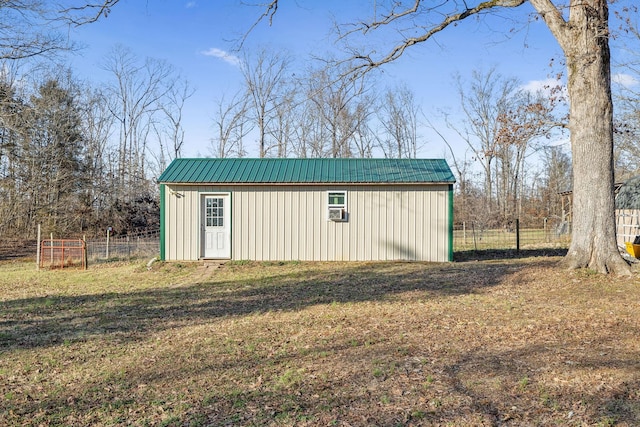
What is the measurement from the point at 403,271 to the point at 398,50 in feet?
16.9

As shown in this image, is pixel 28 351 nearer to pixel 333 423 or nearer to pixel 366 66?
pixel 333 423

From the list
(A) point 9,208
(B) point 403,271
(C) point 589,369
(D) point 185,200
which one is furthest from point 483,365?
(A) point 9,208

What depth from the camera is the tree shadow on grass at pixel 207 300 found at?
6.62 metres

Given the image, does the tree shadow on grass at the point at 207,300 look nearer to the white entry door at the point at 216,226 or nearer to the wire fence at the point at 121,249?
the white entry door at the point at 216,226

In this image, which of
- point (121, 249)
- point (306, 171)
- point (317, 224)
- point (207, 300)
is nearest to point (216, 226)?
point (317, 224)

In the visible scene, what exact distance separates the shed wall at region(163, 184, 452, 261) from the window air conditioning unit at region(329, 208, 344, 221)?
Result: 0.17 metres

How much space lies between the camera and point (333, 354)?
504 centimetres

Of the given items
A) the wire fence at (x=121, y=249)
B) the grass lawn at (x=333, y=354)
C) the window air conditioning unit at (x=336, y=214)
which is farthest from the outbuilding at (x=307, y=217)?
the grass lawn at (x=333, y=354)

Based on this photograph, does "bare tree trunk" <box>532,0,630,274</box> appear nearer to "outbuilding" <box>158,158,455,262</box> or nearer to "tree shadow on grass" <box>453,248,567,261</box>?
"outbuilding" <box>158,158,455,262</box>

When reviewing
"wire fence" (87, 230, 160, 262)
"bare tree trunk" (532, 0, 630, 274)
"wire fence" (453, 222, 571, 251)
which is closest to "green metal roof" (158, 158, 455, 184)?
"wire fence" (87, 230, 160, 262)

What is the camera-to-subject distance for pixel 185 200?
13.8 m

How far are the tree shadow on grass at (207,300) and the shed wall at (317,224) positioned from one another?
181 centimetres

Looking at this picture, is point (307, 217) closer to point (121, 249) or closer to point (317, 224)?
point (317, 224)

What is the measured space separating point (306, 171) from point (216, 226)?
3.08 meters
